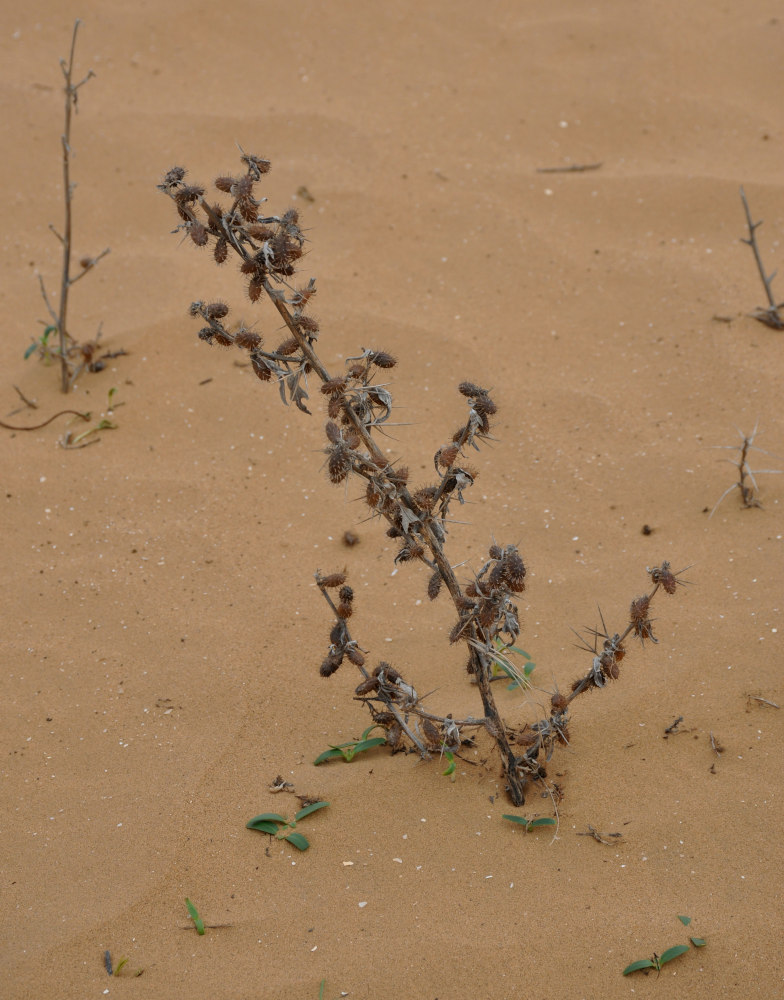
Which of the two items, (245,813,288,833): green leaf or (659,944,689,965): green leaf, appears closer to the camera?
(659,944,689,965): green leaf

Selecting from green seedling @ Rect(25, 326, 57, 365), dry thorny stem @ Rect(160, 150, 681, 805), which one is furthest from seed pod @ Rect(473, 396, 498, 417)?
green seedling @ Rect(25, 326, 57, 365)

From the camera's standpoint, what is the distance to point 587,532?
9.11ft

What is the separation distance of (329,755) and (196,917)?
1.43 ft

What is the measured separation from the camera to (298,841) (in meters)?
1.96

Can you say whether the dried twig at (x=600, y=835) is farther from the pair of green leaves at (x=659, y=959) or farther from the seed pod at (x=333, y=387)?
the seed pod at (x=333, y=387)

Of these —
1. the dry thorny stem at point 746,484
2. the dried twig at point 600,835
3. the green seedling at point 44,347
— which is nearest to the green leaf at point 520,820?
the dried twig at point 600,835

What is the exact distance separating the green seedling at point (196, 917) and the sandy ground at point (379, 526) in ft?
0.13

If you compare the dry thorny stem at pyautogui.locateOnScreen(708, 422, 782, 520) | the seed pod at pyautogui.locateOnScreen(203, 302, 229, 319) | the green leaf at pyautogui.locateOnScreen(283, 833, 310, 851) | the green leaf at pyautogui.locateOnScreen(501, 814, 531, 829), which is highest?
the seed pod at pyautogui.locateOnScreen(203, 302, 229, 319)

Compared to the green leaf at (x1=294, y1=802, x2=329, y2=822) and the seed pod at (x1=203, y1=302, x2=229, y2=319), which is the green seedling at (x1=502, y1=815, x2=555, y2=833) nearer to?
the green leaf at (x1=294, y1=802, x2=329, y2=822)

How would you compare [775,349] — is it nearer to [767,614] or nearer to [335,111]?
[767,614]

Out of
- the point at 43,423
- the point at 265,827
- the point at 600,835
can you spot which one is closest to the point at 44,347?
the point at 43,423

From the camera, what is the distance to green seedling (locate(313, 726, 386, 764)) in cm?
215

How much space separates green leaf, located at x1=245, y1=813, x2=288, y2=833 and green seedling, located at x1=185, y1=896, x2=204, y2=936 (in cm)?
19

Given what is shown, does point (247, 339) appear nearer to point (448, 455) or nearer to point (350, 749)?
point (448, 455)
